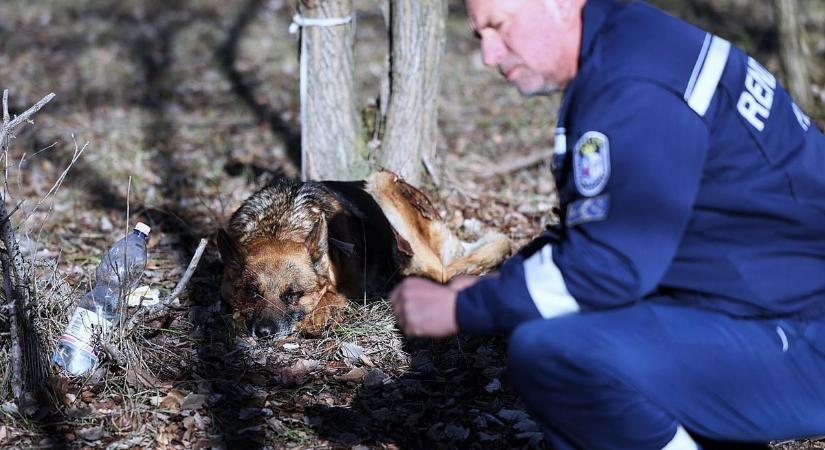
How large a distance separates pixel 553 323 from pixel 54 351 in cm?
255

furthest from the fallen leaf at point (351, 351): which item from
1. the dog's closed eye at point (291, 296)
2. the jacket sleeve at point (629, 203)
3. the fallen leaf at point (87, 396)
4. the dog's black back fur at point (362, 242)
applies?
the jacket sleeve at point (629, 203)

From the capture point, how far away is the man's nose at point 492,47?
2807 mm

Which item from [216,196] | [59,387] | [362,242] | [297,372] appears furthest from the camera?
[216,196]

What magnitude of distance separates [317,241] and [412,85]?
158 cm

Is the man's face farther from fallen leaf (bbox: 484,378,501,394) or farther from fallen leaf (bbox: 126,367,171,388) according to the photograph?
fallen leaf (bbox: 126,367,171,388)

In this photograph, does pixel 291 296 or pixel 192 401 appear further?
pixel 291 296

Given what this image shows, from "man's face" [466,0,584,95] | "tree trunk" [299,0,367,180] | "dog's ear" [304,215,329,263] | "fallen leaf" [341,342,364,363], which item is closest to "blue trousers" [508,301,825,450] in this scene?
"man's face" [466,0,584,95]

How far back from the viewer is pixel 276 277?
5.29m

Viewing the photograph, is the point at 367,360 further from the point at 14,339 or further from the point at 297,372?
the point at 14,339

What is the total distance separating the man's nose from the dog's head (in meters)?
2.67

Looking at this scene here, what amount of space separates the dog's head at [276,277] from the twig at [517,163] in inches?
100.0

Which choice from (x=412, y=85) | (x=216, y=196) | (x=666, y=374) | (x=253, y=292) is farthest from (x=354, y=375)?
(x=216, y=196)

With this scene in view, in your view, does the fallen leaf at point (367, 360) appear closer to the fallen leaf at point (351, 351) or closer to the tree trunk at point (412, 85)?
the fallen leaf at point (351, 351)

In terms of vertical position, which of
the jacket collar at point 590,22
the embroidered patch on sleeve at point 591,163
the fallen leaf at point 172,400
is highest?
the jacket collar at point 590,22
